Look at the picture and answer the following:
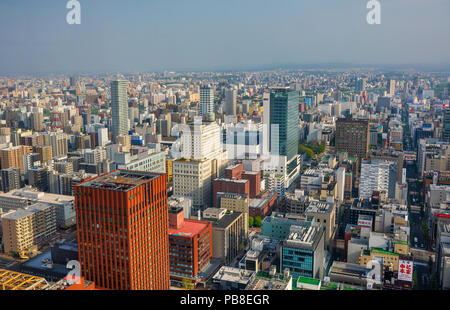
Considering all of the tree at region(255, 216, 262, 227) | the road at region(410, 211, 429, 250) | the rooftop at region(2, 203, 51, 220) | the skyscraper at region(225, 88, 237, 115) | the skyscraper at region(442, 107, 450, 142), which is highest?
the skyscraper at region(225, 88, 237, 115)

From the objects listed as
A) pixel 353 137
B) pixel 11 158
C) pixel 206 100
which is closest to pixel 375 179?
pixel 353 137

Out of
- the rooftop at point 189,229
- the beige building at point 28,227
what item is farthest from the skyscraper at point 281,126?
the beige building at point 28,227

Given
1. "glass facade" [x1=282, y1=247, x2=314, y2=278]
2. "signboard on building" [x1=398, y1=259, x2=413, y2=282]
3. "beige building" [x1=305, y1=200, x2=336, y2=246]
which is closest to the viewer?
"signboard on building" [x1=398, y1=259, x2=413, y2=282]

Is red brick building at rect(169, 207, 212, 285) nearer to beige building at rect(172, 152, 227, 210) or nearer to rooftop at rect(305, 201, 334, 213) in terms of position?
rooftop at rect(305, 201, 334, 213)

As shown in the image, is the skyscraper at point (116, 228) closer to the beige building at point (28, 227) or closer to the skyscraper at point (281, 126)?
the beige building at point (28, 227)

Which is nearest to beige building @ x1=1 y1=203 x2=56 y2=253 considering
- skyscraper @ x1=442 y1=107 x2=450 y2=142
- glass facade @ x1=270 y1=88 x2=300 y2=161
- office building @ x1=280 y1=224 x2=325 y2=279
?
office building @ x1=280 y1=224 x2=325 y2=279

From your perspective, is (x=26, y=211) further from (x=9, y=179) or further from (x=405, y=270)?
(x=405, y=270)
